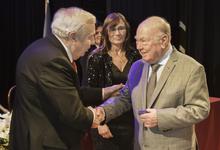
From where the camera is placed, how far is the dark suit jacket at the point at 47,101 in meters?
2.41

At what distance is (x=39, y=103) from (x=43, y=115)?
0.22 ft

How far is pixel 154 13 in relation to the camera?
5.86 meters

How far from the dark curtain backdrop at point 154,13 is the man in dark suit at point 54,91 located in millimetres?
3045

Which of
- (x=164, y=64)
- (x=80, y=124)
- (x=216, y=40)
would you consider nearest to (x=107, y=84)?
(x=164, y=64)

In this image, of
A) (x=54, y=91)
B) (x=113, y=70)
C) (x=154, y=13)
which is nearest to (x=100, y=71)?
(x=113, y=70)

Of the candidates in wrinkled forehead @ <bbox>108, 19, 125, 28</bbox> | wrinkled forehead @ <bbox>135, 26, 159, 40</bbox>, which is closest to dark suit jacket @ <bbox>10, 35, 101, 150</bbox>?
wrinkled forehead @ <bbox>135, 26, 159, 40</bbox>

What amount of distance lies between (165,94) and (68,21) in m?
0.71

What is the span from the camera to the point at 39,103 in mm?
2467

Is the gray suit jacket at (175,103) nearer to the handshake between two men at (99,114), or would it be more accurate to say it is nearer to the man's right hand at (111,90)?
the handshake between two men at (99,114)

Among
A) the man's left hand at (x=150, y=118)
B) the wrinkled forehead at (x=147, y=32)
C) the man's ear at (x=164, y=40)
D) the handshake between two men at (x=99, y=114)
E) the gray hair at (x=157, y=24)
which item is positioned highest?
the gray hair at (x=157, y=24)

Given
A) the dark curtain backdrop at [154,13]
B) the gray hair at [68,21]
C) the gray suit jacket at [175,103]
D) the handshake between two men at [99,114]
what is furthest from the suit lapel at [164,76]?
the dark curtain backdrop at [154,13]

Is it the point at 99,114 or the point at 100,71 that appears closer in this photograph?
the point at 99,114

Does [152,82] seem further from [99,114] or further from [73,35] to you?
[73,35]

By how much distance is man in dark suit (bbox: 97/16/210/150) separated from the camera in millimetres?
2701
